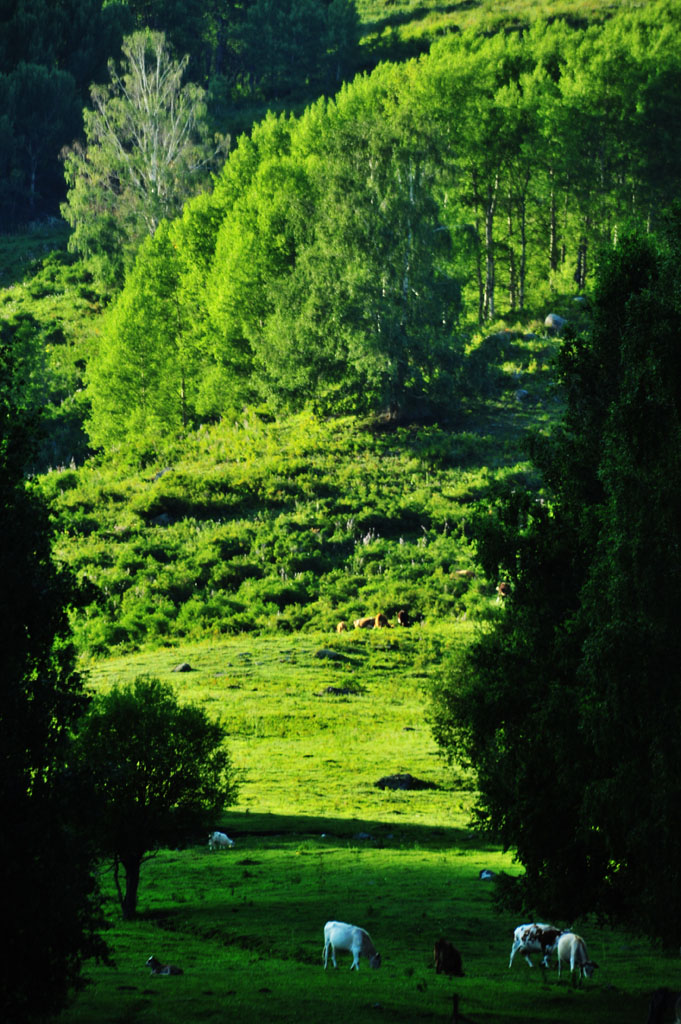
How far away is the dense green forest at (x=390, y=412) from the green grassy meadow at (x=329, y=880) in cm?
189

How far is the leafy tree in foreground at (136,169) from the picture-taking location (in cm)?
10044

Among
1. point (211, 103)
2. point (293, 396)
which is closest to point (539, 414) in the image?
point (293, 396)

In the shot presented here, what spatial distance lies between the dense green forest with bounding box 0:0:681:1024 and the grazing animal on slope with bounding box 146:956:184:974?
14.8 ft

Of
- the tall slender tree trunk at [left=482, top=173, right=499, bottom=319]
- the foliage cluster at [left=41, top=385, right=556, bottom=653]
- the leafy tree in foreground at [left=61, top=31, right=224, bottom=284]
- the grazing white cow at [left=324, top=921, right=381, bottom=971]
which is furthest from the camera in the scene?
the leafy tree in foreground at [left=61, top=31, right=224, bottom=284]

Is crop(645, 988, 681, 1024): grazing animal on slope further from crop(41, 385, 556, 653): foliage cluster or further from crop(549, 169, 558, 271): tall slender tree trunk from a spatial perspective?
crop(549, 169, 558, 271): tall slender tree trunk

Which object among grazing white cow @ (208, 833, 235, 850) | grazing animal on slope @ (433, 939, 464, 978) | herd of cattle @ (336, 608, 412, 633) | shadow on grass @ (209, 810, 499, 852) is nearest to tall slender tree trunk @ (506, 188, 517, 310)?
herd of cattle @ (336, 608, 412, 633)

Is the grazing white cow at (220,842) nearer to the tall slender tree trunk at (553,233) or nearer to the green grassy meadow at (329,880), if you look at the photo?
the green grassy meadow at (329,880)

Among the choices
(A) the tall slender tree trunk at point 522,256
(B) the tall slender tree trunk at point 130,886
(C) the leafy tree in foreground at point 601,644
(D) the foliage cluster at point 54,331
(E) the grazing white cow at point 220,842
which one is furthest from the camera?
(A) the tall slender tree trunk at point 522,256

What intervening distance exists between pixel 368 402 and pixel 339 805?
4455 centimetres

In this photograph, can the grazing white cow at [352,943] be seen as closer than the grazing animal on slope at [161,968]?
No

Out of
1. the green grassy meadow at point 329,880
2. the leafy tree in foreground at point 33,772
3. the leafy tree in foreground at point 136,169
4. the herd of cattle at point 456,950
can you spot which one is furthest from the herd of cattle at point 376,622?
the leafy tree in foreground at point 136,169

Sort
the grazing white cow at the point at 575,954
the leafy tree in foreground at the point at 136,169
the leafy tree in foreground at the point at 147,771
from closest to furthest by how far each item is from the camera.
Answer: the grazing white cow at the point at 575,954 < the leafy tree in foreground at the point at 147,771 < the leafy tree in foreground at the point at 136,169

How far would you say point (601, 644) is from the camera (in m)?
17.5

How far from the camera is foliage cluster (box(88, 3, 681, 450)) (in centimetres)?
7469
